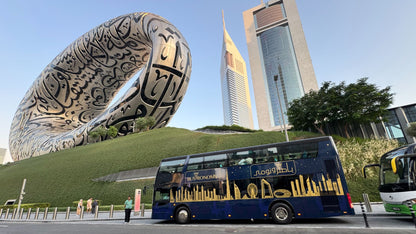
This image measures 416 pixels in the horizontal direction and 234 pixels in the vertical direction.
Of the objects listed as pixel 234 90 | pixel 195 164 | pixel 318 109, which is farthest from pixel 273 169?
pixel 234 90

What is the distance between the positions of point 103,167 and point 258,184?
17.4 metres

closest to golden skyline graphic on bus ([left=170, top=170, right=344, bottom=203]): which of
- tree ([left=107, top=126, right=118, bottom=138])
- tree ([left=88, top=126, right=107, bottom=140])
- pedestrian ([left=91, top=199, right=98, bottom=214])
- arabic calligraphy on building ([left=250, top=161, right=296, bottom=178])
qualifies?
arabic calligraphy on building ([left=250, top=161, right=296, bottom=178])

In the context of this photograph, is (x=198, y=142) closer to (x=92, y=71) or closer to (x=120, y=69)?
(x=120, y=69)

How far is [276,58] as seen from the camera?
84.2 metres

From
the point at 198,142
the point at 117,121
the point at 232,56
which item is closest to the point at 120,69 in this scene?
the point at 117,121

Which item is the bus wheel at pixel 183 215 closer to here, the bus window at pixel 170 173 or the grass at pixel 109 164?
the bus window at pixel 170 173

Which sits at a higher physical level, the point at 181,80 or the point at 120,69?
the point at 120,69

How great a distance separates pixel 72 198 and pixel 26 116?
28.0 metres

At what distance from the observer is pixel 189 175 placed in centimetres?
865

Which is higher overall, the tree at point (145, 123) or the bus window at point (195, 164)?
the tree at point (145, 123)

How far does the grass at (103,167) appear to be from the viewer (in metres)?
16.7

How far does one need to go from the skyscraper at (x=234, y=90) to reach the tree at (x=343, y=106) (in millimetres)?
119470

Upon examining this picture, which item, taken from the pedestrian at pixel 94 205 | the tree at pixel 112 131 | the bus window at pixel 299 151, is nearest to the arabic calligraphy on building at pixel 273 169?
the bus window at pixel 299 151

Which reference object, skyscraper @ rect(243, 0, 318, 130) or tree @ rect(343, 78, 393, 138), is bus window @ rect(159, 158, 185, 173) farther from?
skyscraper @ rect(243, 0, 318, 130)
